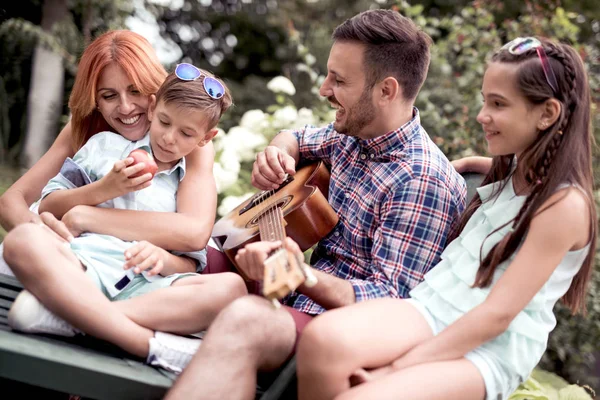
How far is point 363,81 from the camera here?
2703mm

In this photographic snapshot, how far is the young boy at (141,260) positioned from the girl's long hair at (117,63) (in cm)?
9

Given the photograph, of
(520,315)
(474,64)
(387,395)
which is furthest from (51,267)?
(474,64)

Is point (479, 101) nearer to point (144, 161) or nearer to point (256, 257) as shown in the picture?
point (144, 161)

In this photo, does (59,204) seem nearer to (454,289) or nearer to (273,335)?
(273,335)

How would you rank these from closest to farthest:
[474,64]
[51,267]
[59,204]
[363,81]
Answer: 1. [51,267]
2. [59,204]
3. [363,81]
4. [474,64]

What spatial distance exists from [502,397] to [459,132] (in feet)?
10.1

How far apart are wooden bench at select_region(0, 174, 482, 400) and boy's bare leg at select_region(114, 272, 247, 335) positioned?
131 mm

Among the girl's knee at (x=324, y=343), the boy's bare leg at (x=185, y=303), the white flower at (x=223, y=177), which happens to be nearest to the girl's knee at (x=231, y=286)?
the boy's bare leg at (x=185, y=303)

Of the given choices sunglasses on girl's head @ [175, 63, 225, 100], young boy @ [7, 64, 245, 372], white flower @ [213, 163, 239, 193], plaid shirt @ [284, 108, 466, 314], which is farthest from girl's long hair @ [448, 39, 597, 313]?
white flower @ [213, 163, 239, 193]

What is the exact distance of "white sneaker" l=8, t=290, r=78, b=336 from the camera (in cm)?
208

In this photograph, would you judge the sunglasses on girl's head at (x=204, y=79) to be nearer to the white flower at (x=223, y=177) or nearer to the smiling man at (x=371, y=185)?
the smiling man at (x=371, y=185)

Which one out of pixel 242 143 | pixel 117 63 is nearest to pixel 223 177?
pixel 242 143

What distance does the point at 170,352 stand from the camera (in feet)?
7.07

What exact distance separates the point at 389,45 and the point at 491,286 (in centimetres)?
99
